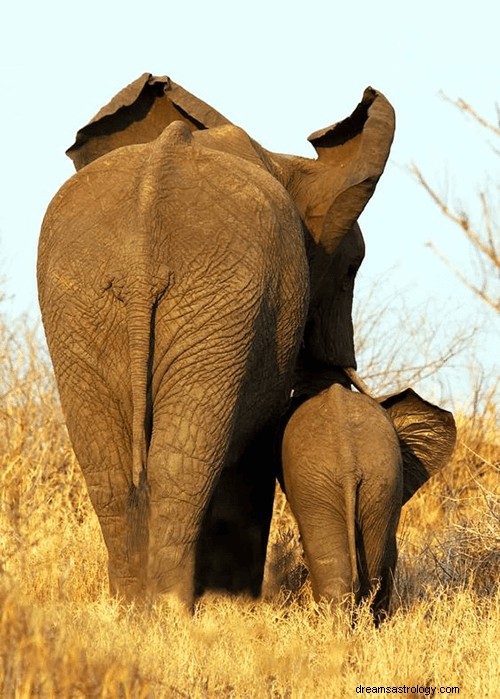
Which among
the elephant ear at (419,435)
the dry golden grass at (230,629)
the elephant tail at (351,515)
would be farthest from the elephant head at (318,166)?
the dry golden grass at (230,629)

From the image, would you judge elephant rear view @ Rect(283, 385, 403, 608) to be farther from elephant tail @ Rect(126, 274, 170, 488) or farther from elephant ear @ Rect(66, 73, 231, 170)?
elephant ear @ Rect(66, 73, 231, 170)

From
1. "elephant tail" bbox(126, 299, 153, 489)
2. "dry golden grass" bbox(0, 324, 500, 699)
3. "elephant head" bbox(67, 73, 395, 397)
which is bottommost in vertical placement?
"dry golden grass" bbox(0, 324, 500, 699)

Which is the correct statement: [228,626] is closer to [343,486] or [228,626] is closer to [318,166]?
[343,486]

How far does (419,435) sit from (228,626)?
1.60m

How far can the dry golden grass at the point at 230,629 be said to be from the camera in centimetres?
426

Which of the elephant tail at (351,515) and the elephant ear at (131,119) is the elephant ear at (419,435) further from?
the elephant ear at (131,119)

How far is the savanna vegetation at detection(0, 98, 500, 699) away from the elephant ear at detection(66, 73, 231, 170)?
160 cm

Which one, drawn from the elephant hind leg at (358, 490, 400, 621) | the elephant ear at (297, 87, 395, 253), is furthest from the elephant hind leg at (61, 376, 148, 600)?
the elephant ear at (297, 87, 395, 253)

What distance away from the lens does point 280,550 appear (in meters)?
7.98

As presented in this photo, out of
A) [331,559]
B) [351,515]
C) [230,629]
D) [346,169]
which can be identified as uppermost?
[346,169]

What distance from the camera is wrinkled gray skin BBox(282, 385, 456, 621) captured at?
621 centimetres

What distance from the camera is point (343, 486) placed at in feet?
20.3

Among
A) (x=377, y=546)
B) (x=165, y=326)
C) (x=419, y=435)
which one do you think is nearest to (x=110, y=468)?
(x=165, y=326)

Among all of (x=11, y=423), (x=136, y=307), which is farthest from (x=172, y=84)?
(x=11, y=423)
